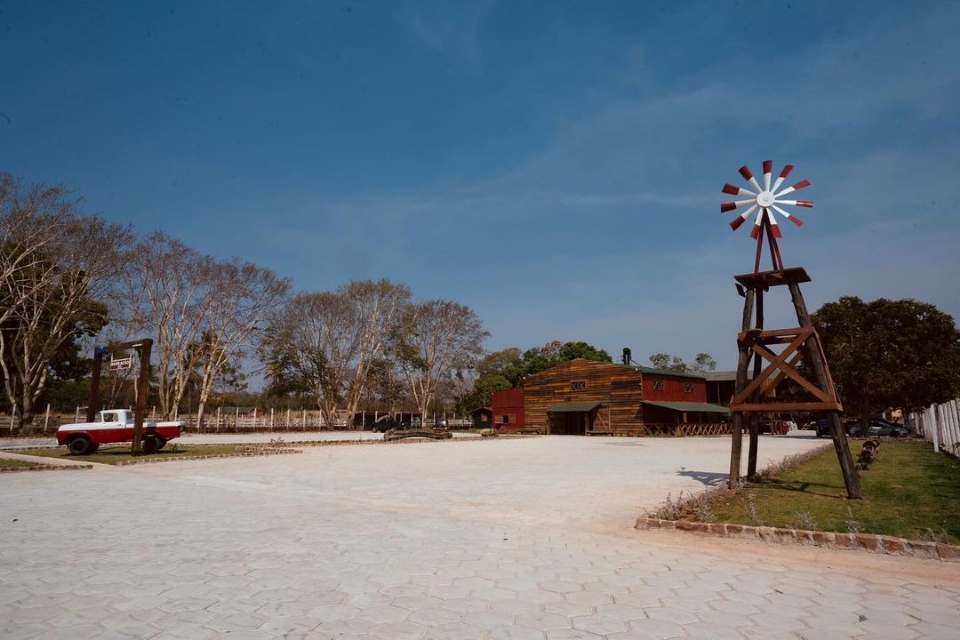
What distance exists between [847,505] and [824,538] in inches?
114

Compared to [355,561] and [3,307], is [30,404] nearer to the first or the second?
[3,307]

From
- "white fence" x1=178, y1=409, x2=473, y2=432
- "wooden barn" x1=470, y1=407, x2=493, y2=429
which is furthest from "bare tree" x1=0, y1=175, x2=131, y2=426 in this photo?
"wooden barn" x1=470, y1=407, x2=493, y2=429

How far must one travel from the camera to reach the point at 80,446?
19.5 meters

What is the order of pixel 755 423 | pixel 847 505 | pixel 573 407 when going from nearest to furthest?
pixel 847 505
pixel 755 423
pixel 573 407

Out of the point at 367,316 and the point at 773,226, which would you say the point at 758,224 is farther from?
the point at 367,316

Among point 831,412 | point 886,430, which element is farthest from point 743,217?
point 886,430

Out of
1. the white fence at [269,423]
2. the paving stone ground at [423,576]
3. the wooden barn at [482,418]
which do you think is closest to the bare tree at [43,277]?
the white fence at [269,423]

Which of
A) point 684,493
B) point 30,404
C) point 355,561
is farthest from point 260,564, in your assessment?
point 30,404

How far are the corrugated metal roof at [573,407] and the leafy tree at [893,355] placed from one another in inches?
726

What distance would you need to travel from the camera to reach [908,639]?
3.80 m

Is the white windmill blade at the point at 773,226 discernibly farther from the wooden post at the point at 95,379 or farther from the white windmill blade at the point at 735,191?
the wooden post at the point at 95,379

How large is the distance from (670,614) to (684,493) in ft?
22.9

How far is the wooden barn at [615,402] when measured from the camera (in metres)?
46.6

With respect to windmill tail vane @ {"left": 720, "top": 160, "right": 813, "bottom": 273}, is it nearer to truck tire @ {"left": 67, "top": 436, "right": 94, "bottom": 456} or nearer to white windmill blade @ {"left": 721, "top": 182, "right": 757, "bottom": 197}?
white windmill blade @ {"left": 721, "top": 182, "right": 757, "bottom": 197}
